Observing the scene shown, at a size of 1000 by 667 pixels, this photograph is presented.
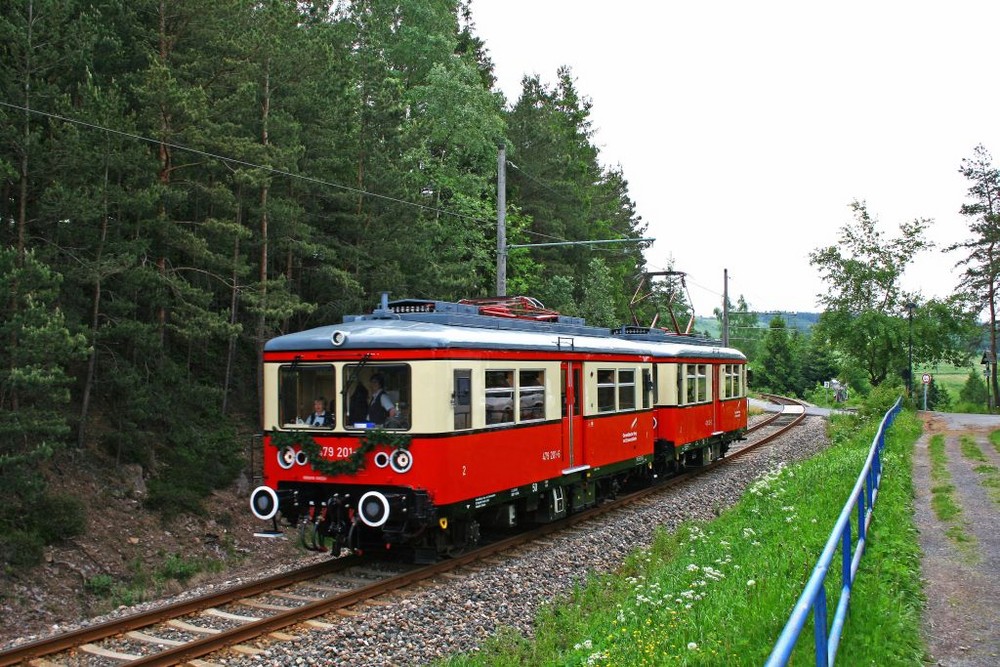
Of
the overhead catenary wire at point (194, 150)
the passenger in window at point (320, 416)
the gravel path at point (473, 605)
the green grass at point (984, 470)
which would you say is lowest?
the gravel path at point (473, 605)

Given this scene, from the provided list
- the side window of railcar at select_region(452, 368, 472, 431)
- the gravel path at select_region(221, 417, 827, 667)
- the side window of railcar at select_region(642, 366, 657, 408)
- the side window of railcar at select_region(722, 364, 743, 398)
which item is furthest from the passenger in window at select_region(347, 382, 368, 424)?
the side window of railcar at select_region(722, 364, 743, 398)

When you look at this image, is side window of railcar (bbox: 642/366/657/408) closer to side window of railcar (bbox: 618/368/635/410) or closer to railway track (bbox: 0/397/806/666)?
side window of railcar (bbox: 618/368/635/410)

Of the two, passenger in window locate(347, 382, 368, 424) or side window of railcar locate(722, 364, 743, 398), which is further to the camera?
side window of railcar locate(722, 364, 743, 398)

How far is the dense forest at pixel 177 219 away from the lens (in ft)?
49.6

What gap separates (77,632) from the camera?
25.6 ft

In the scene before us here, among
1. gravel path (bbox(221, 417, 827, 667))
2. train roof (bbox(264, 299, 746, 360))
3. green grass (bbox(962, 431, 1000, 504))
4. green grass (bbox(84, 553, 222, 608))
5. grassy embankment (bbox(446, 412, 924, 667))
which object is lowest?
green grass (bbox(84, 553, 222, 608))

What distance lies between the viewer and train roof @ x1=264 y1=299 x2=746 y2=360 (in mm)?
10016

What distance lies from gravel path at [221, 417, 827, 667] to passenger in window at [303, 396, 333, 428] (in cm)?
229

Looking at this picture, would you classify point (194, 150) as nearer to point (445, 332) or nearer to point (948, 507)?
point (445, 332)

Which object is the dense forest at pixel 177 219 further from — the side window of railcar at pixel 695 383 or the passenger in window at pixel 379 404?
the side window of railcar at pixel 695 383

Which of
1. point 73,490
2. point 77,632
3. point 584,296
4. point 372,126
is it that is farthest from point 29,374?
point 584,296

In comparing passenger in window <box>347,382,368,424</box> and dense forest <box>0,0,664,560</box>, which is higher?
dense forest <box>0,0,664,560</box>

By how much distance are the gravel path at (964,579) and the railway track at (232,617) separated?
515 centimetres

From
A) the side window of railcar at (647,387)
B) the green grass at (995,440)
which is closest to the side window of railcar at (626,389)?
the side window of railcar at (647,387)
